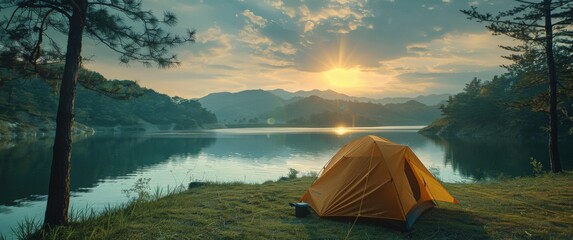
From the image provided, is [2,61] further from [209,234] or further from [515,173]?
[515,173]

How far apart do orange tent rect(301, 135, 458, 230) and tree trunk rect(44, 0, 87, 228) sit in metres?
6.33

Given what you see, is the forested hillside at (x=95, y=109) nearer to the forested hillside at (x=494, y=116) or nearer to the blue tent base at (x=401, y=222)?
the blue tent base at (x=401, y=222)

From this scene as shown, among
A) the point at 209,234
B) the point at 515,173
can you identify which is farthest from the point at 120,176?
→ the point at 515,173

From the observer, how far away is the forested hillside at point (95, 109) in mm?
10211

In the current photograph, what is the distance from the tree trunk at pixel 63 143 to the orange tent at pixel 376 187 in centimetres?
633

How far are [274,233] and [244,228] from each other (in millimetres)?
837

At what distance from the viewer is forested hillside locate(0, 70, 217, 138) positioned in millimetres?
10211

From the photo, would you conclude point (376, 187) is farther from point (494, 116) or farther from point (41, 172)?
point (494, 116)

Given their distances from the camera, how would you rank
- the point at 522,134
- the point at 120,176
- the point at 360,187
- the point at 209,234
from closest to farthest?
the point at 209,234 → the point at 360,187 → the point at 120,176 → the point at 522,134

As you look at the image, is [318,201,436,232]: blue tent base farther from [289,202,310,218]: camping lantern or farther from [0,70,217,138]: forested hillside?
[0,70,217,138]: forested hillside

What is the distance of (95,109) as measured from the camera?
141375 millimetres

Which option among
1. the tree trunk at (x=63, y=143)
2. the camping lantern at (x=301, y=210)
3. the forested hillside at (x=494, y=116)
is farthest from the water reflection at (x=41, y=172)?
the forested hillside at (x=494, y=116)

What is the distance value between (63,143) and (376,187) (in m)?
7.74

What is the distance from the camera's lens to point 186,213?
9.35 m
